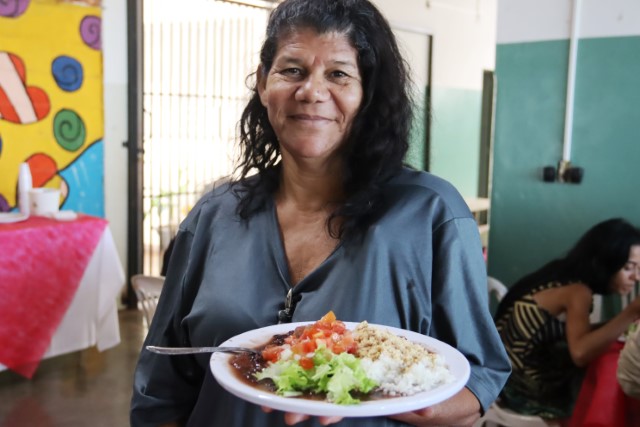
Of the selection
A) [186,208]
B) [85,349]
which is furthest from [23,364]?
[186,208]

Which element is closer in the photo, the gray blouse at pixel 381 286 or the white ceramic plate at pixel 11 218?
the gray blouse at pixel 381 286

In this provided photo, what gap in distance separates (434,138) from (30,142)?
13.6ft

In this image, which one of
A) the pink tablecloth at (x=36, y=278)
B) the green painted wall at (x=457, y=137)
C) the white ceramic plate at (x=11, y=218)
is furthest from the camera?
the green painted wall at (x=457, y=137)

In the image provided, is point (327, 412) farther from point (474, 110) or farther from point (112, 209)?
point (474, 110)

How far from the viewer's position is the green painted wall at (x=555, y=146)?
292cm

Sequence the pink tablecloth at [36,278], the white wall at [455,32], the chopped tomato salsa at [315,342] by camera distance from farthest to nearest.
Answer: the white wall at [455,32], the pink tablecloth at [36,278], the chopped tomato salsa at [315,342]

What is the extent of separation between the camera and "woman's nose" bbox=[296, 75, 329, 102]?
1096mm

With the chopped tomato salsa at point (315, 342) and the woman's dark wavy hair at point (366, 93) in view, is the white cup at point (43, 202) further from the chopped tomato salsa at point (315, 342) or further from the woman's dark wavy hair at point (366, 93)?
the chopped tomato salsa at point (315, 342)

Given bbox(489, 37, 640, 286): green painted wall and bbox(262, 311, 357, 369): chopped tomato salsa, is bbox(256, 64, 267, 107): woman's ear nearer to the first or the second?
bbox(262, 311, 357, 369): chopped tomato salsa

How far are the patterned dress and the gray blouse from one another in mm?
1451

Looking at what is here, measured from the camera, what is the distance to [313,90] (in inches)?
43.2

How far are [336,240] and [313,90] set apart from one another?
26cm

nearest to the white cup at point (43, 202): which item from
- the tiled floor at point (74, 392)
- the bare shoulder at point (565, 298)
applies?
the tiled floor at point (74, 392)

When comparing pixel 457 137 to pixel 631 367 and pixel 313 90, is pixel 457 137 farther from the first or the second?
pixel 313 90
